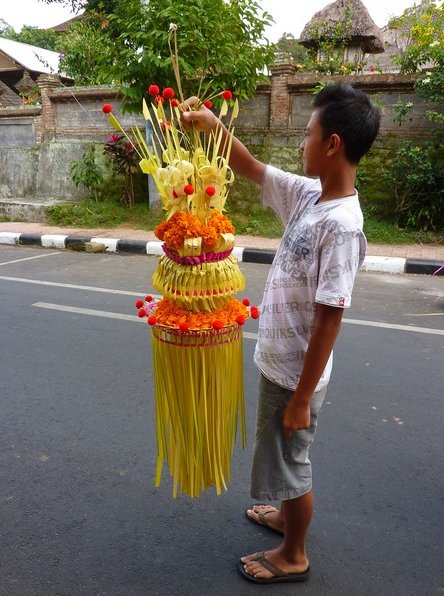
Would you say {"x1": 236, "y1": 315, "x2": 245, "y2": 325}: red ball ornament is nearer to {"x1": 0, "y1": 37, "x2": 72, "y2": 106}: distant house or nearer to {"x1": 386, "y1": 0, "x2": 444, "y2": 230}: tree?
{"x1": 386, "y1": 0, "x2": 444, "y2": 230}: tree

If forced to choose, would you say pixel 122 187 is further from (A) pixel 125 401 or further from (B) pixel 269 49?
(A) pixel 125 401

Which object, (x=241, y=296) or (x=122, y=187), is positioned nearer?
(x=241, y=296)

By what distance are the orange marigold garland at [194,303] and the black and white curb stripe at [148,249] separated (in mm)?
4313

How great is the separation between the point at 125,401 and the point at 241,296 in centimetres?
223

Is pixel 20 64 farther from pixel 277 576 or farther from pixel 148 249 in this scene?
pixel 277 576

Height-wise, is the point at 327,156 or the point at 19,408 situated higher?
the point at 327,156

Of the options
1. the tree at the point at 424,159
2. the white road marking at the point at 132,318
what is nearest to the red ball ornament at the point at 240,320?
the white road marking at the point at 132,318

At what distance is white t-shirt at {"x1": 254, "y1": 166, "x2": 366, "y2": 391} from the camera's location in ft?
4.10

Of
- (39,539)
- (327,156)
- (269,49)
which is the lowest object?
(39,539)

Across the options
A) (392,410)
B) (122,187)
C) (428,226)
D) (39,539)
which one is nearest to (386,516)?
(392,410)

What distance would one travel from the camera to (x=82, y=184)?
9.38m

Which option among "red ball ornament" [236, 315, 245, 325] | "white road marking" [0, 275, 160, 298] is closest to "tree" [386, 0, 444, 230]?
"white road marking" [0, 275, 160, 298]

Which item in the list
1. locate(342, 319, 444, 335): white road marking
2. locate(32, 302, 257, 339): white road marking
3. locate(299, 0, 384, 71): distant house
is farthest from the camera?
locate(299, 0, 384, 71): distant house

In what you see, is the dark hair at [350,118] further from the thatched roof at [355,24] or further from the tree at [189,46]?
the thatched roof at [355,24]
